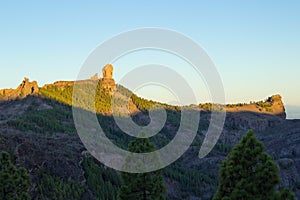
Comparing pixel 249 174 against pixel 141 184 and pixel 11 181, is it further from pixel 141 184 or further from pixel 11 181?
pixel 11 181

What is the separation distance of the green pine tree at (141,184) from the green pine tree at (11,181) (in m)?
10.1

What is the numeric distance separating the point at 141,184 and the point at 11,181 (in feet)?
42.4

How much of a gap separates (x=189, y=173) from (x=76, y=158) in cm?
7285

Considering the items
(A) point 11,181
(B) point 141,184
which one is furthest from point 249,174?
(A) point 11,181

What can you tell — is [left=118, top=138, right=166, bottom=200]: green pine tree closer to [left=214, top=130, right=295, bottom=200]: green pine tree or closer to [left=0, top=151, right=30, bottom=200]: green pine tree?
[left=0, top=151, right=30, bottom=200]: green pine tree

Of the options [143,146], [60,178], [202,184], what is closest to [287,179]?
[202,184]

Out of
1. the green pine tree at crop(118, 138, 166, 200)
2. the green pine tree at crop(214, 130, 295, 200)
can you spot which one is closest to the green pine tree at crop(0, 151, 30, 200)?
the green pine tree at crop(118, 138, 166, 200)

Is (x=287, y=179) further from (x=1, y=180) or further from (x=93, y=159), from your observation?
(x=1, y=180)

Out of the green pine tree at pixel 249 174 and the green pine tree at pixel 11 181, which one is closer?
the green pine tree at pixel 249 174

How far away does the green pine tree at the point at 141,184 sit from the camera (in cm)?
3616

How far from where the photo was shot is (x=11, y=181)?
36.5 m

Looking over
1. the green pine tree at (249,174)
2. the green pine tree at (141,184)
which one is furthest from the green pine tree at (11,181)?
the green pine tree at (249,174)

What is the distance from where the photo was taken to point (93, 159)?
149 m

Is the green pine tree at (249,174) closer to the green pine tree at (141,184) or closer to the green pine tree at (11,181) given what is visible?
the green pine tree at (141,184)
